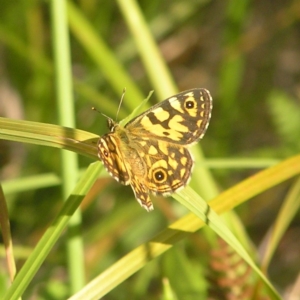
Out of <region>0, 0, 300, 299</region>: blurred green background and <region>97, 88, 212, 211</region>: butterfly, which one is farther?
<region>0, 0, 300, 299</region>: blurred green background

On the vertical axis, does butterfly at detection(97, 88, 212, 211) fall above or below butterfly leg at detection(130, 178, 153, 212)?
above

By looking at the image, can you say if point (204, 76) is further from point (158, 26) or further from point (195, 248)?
point (195, 248)

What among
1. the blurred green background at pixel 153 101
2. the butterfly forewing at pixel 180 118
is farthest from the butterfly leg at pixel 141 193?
the blurred green background at pixel 153 101

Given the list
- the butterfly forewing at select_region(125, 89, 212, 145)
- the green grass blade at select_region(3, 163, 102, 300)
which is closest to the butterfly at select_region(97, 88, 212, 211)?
the butterfly forewing at select_region(125, 89, 212, 145)

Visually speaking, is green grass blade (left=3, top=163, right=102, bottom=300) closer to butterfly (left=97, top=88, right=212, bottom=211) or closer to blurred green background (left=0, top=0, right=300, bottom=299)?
Result: butterfly (left=97, top=88, right=212, bottom=211)

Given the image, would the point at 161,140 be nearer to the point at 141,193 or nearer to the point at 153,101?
the point at 141,193

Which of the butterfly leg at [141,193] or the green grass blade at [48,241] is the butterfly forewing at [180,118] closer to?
the butterfly leg at [141,193]

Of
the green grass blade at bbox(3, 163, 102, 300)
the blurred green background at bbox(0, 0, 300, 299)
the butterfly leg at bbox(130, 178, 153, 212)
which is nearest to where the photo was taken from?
the green grass blade at bbox(3, 163, 102, 300)
